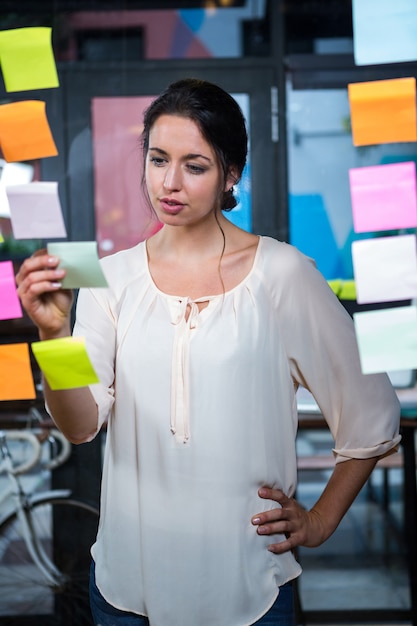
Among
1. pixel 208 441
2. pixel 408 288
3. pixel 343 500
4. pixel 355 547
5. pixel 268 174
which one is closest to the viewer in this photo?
pixel 408 288

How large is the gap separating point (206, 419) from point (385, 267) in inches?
14.9

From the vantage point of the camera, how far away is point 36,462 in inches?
130

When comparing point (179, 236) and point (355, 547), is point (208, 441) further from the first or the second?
point (355, 547)

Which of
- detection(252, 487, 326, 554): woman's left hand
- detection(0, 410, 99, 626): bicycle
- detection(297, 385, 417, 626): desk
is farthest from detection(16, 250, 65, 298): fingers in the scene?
detection(0, 410, 99, 626): bicycle

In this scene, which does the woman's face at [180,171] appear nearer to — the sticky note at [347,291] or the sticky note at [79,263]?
the sticky note at [79,263]

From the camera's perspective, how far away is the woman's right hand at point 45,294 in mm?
1185

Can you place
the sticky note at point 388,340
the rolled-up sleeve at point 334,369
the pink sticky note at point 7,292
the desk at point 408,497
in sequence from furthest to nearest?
the desk at point 408,497 < the rolled-up sleeve at point 334,369 < the pink sticky note at point 7,292 < the sticky note at point 388,340

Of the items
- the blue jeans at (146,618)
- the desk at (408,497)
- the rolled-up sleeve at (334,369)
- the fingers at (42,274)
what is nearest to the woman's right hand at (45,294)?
the fingers at (42,274)

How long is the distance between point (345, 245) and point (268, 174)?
441 millimetres

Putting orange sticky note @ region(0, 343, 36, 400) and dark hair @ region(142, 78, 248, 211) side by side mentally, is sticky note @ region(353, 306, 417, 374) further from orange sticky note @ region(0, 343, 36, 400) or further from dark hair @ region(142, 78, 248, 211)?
orange sticky note @ region(0, 343, 36, 400)

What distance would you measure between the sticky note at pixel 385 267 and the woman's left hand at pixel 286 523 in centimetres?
40

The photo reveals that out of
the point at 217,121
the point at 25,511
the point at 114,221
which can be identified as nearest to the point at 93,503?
the point at 25,511

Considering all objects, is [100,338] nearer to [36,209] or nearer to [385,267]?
[36,209]

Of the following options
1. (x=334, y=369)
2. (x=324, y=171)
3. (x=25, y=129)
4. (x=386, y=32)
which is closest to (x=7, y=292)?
(x=25, y=129)
